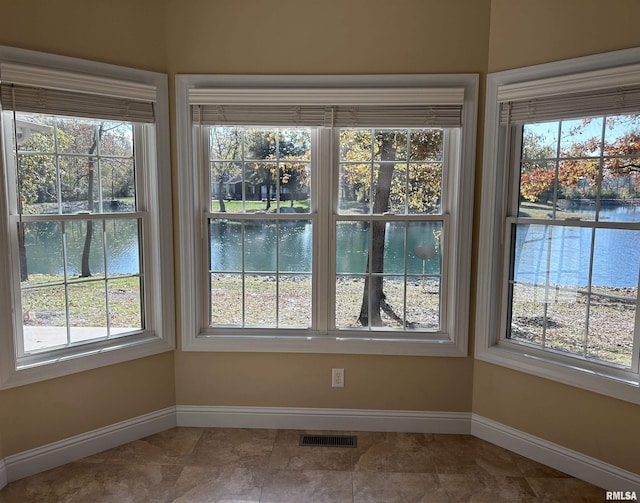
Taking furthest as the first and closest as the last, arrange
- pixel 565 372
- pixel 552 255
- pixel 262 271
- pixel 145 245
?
pixel 262 271, pixel 145 245, pixel 552 255, pixel 565 372

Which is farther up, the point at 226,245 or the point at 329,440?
the point at 226,245

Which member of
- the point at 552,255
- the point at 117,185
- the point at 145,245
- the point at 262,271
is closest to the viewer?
the point at 552,255

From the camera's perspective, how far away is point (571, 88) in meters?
2.25

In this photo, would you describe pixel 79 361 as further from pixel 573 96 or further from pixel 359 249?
pixel 573 96

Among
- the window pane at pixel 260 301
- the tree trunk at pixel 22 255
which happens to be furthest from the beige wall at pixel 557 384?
the tree trunk at pixel 22 255

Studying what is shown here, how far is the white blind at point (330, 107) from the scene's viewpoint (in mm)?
2553

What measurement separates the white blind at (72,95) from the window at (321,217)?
251 millimetres

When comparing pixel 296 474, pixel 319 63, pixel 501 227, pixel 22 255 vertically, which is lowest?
pixel 296 474

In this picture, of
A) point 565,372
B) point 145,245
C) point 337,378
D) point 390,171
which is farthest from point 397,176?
point 145,245

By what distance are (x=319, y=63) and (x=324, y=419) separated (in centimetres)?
224

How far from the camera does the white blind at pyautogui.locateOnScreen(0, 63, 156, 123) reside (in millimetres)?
2152

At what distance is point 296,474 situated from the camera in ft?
7.75

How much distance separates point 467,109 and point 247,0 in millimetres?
1455

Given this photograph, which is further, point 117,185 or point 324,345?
point 324,345
